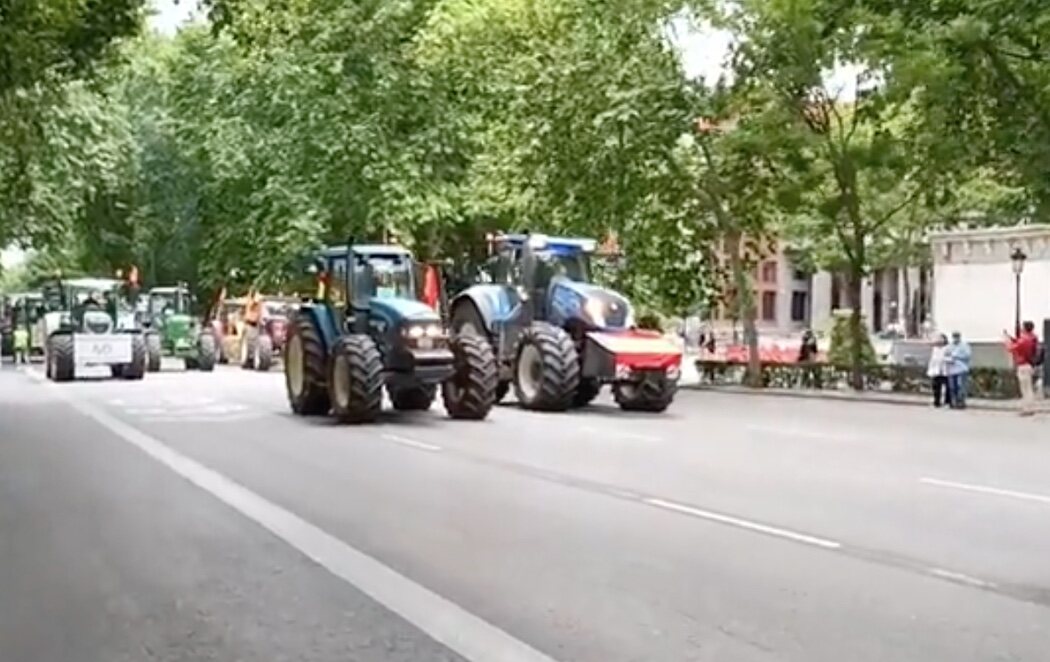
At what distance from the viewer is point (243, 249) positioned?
5284cm

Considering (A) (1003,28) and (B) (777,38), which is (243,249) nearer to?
(B) (777,38)

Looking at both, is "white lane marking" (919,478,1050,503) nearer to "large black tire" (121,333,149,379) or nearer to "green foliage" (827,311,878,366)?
"green foliage" (827,311,878,366)

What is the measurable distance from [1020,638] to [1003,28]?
19147 mm

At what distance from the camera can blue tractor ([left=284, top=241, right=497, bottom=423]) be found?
2273 centimetres

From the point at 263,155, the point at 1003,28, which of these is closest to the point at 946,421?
the point at 1003,28

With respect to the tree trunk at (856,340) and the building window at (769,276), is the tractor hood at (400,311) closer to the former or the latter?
the tree trunk at (856,340)

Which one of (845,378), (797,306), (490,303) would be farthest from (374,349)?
(797,306)

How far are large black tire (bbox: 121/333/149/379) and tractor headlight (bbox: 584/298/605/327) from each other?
1579 cm

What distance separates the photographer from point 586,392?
27.7m

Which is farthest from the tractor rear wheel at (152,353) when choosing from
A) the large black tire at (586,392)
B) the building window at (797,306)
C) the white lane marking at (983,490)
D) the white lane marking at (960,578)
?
the building window at (797,306)

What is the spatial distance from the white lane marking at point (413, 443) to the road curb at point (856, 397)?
1346 cm

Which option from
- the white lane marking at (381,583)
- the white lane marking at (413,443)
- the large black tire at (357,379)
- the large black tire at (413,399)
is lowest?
the white lane marking at (413,443)

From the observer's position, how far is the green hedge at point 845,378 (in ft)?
107

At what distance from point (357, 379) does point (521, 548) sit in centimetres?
1168
